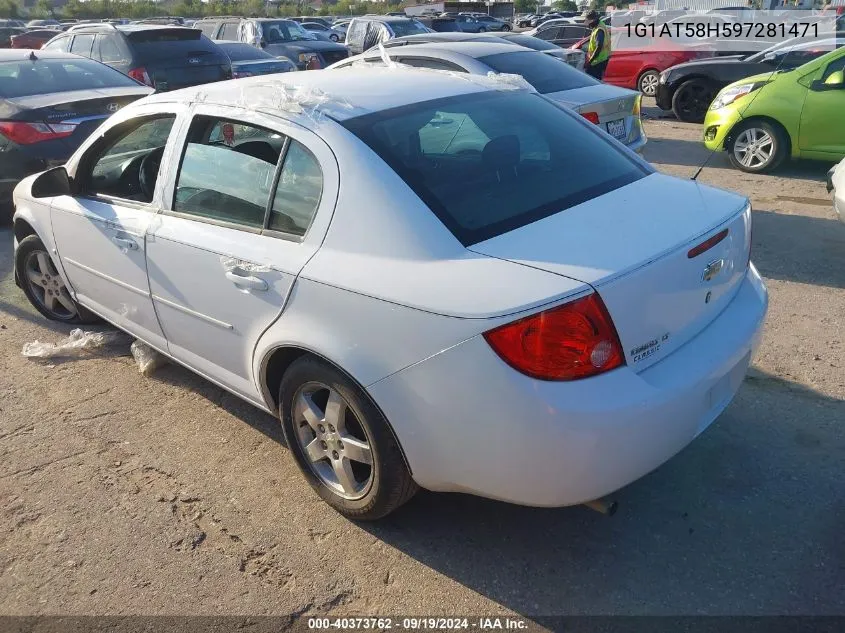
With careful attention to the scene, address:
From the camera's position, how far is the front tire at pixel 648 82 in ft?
44.0

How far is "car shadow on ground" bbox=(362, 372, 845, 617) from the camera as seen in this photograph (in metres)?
2.52

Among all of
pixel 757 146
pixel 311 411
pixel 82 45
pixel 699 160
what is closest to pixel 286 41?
pixel 82 45

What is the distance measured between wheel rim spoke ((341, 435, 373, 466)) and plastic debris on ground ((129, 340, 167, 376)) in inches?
75.2

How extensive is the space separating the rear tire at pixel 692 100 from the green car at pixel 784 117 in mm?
2698

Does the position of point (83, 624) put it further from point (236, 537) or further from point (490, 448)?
point (490, 448)

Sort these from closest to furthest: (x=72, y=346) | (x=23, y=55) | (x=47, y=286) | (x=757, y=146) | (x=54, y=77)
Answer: (x=72, y=346), (x=47, y=286), (x=54, y=77), (x=23, y=55), (x=757, y=146)

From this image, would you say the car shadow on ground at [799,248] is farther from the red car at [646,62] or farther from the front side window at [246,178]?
the red car at [646,62]

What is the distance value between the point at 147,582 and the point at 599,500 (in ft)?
5.56

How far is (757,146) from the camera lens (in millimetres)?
8094

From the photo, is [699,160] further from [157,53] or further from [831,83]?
[157,53]

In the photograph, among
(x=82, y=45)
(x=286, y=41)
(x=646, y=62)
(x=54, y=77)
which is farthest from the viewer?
(x=286, y=41)

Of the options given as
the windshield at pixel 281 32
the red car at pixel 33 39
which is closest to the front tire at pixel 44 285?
the windshield at pixel 281 32

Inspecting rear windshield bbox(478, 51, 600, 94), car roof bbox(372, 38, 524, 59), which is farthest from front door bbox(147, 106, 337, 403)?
car roof bbox(372, 38, 524, 59)

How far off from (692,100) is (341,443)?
10.2m
